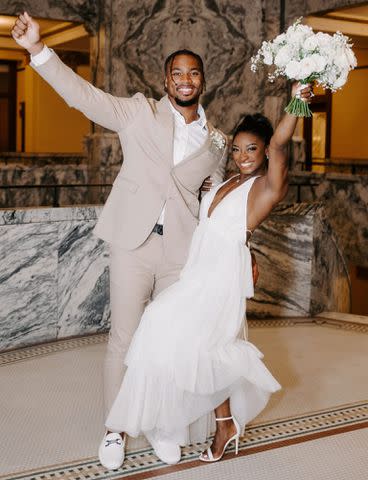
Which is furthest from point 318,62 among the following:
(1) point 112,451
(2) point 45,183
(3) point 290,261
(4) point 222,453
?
(2) point 45,183

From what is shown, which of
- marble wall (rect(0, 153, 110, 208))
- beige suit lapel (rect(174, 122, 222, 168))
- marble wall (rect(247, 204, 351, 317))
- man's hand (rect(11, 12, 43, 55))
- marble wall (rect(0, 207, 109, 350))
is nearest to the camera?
man's hand (rect(11, 12, 43, 55))

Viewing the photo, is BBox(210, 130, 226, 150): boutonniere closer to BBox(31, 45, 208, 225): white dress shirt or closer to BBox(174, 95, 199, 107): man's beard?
BBox(31, 45, 208, 225): white dress shirt

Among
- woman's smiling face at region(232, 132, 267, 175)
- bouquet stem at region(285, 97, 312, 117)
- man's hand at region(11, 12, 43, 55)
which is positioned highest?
man's hand at region(11, 12, 43, 55)

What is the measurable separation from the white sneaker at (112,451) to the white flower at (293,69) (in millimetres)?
1830

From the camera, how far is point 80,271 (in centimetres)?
576

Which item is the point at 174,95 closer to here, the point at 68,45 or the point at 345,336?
the point at 345,336

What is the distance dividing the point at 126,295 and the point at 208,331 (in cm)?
46

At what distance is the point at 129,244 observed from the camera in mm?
3518

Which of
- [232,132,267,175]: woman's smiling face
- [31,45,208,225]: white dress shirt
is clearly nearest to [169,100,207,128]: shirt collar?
[31,45,208,225]: white dress shirt

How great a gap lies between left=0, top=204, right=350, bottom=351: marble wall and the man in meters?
1.98

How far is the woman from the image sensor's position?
331 centimetres

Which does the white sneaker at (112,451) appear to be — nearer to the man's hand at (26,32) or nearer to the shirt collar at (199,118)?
the shirt collar at (199,118)

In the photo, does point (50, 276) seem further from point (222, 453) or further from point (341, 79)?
point (341, 79)

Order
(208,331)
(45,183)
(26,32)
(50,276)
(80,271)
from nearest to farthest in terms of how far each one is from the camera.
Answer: (26,32)
(208,331)
(50,276)
(80,271)
(45,183)
